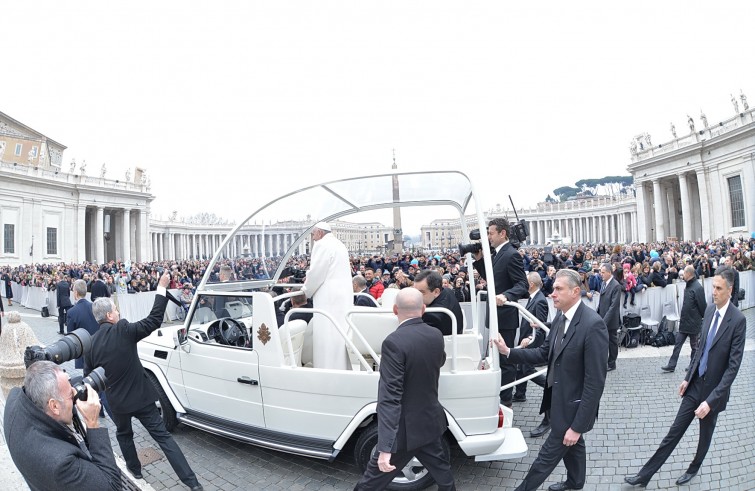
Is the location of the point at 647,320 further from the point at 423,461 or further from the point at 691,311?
the point at 423,461

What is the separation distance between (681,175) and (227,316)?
54716 millimetres

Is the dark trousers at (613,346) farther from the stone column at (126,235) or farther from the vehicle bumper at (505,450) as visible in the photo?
the stone column at (126,235)

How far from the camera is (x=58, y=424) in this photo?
2082 millimetres

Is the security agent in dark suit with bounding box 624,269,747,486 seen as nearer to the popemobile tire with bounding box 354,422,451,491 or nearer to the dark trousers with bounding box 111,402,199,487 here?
the popemobile tire with bounding box 354,422,451,491

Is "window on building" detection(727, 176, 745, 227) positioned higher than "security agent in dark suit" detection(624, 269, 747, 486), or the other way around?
"window on building" detection(727, 176, 745, 227)

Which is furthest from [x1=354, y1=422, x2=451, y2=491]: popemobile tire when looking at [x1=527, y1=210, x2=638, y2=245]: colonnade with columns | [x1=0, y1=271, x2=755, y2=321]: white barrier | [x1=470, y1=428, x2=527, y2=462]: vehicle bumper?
[x1=527, y1=210, x2=638, y2=245]: colonnade with columns

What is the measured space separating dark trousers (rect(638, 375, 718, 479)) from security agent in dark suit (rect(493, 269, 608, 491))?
750 mm

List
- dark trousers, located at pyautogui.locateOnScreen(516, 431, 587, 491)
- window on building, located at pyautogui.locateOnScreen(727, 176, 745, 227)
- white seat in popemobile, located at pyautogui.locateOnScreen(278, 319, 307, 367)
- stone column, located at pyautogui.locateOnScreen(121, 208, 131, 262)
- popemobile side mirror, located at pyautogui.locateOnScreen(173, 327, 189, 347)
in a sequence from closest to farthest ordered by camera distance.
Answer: dark trousers, located at pyautogui.locateOnScreen(516, 431, 587, 491) → white seat in popemobile, located at pyautogui.locateOnScreen(278, 319, 307, 367) → popemobile side mirror, located at pyautogui.locateOnScreen(173, 327, 189, 347) → window on building, located at pyautogui.locateOnScreen(727, 176, 745, 227) → stone column, located at pyautogui.locateOnScreen(121, 208, 131, 262)

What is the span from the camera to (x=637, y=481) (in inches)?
152

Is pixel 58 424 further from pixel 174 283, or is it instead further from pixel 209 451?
pixel 174 283

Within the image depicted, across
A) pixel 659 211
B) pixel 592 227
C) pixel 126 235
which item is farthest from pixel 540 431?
pixel 592 227

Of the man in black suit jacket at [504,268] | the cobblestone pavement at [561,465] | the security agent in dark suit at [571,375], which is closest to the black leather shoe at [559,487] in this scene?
the cobblestone pavement at [561,465]

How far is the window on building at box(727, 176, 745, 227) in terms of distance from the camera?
38.5m

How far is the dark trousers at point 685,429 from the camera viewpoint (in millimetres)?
3744
